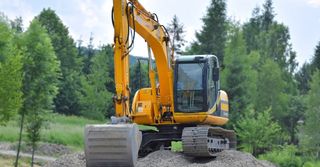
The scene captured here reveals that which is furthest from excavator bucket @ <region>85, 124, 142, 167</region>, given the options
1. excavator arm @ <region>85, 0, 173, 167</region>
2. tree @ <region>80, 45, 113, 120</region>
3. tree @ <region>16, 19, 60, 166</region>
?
tree @ <region>80, 45, 113, 120</region>

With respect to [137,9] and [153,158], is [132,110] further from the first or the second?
[137,9]

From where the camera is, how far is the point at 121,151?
40.1ft

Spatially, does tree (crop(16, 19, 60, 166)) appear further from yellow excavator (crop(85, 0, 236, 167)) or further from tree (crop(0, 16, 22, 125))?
yellow excavator (crop(85, 0, 236, 167))

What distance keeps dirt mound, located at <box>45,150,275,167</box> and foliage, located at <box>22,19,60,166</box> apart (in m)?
11.0

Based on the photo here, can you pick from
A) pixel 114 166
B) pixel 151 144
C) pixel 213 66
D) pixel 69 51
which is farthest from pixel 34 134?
pixel 69 51

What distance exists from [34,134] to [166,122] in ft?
28.1

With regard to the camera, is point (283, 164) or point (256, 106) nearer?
point (283, 164)

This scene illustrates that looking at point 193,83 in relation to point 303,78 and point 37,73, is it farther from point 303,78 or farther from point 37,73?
point 303,78

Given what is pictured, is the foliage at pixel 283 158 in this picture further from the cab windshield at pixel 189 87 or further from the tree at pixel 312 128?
the cab windshield at pixel 189 87

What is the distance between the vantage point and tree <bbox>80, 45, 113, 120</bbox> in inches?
2306

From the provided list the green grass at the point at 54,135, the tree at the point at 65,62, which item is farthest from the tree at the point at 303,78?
the green grass at the point at 54,135

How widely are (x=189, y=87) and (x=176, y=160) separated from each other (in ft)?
8.56

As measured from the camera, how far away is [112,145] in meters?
12.3

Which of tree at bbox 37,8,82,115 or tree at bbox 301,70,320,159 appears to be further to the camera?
tree at bbox 37,8,82,115
